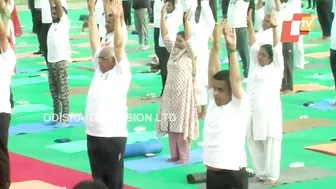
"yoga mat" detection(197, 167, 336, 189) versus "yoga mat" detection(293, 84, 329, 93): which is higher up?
"yoga mat" detection(197, 167, 336, 189)

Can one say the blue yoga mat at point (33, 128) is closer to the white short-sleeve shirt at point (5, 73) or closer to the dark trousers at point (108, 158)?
the white short-sleeve shirt at point (5, 73)

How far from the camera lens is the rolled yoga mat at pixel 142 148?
32.9 ft

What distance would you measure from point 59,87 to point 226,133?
573 cm

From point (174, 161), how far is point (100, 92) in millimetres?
2877

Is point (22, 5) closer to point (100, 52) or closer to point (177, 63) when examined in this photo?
point (177, 63)

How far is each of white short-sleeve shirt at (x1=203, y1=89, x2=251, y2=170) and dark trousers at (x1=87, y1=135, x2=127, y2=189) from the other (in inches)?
38.8

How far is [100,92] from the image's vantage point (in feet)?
23.4

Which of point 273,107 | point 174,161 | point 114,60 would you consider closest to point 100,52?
point 114,60

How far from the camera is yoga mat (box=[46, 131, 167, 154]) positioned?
10.6 meters

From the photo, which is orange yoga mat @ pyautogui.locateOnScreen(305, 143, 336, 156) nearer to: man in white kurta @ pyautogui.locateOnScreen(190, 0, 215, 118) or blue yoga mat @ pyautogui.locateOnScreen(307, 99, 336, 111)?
man in white kurta @ pyautogui.locateOnScreen(190, 0, 215, 118)

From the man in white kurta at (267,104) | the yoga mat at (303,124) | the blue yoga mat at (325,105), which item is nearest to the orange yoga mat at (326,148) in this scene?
the yoga mat at (303,124)

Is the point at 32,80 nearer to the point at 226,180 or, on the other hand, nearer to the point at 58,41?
the point at 58,41

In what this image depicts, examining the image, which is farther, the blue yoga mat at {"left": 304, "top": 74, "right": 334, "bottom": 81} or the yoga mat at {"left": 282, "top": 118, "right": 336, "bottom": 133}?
the blue yoga mat at {"left": 304, "top": 74, "right": 334, "bottom": 81}

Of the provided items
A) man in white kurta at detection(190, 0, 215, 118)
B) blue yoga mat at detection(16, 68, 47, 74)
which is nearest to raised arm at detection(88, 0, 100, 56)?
man in white kurta at detection(190, 0, 215, 118)
